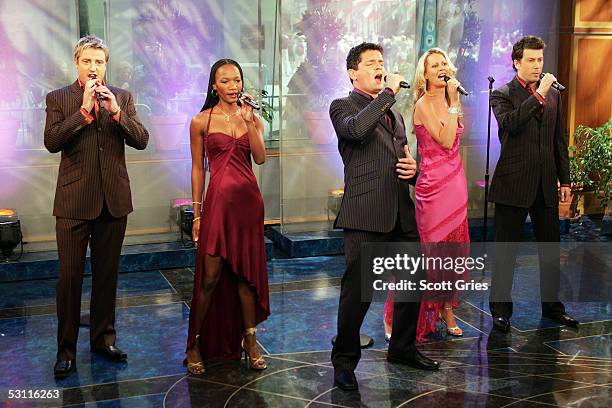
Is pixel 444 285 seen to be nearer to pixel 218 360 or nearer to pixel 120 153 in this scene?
pixel 218 360

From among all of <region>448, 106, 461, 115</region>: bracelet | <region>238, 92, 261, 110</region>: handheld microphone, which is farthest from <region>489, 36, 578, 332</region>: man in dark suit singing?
<region>238, 92, 261, 110</region>: handheld microphone

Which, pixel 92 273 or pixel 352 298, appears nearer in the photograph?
pixel 352 298

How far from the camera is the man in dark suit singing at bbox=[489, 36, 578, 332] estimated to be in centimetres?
489

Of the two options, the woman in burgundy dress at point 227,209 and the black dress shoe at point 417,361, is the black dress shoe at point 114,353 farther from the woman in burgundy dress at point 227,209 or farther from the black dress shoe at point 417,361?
the black dress shoe at point 417,361

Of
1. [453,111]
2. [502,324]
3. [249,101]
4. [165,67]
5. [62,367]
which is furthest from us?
[165,67]

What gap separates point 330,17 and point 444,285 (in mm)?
2931

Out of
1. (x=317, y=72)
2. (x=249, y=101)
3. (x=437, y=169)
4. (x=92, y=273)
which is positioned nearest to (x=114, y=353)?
(x=92, y=273)

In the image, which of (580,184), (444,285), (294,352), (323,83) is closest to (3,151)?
(323,83)

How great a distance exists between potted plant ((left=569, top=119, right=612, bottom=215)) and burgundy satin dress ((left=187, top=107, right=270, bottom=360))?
13.4 ft

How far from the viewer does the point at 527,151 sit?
4934mm

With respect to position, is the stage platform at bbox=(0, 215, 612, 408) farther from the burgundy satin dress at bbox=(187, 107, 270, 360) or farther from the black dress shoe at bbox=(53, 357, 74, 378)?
the burgundy satin dress at bbox=(187, 107, 270, 360)

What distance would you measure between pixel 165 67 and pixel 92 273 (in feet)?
8.83

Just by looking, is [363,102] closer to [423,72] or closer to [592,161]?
[423,72]

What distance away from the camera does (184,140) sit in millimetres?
6797
